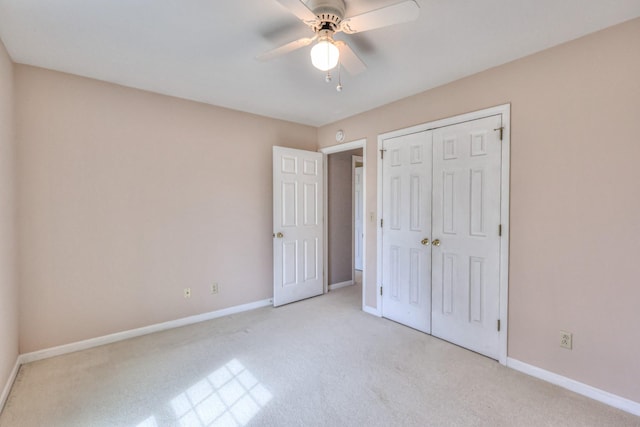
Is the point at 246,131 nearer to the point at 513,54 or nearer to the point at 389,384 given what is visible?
the point at 513,54

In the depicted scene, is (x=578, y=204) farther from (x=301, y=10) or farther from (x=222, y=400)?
(x=222, y=400)

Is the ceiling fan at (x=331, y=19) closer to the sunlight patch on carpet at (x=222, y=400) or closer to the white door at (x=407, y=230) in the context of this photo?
the white door at (x=407, y=230)

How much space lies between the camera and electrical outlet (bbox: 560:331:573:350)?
2070 millimetres

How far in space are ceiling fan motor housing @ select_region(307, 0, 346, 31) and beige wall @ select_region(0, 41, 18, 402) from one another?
7.36ft

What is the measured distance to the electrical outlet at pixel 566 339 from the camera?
6.79 ft

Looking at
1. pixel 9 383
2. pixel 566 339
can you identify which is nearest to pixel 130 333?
pixel 9 383

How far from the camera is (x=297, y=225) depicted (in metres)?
3.94

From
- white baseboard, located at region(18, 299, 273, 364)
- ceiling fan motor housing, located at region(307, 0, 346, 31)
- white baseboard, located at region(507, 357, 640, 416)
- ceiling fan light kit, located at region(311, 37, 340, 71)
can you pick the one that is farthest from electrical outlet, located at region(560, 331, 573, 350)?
white baseboard, located at region(18, 299, 273, 364)

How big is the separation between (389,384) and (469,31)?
2.54 m

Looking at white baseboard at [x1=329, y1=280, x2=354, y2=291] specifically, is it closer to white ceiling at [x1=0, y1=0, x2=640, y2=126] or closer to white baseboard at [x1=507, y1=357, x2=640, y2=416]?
white baseboard at [x1=507, y1=357, x2=640, y2=416]

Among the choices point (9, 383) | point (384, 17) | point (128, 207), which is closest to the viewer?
point (384, 17)

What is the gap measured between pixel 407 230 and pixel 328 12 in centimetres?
220

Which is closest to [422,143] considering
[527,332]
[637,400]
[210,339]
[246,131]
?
[527,332]

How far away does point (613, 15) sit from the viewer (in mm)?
1768
